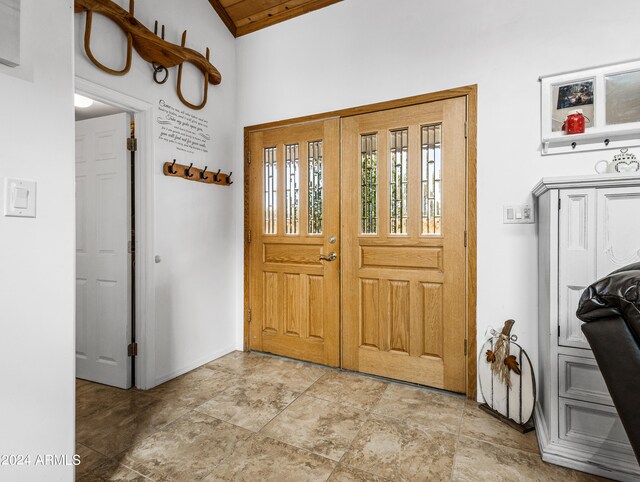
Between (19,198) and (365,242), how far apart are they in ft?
6.78

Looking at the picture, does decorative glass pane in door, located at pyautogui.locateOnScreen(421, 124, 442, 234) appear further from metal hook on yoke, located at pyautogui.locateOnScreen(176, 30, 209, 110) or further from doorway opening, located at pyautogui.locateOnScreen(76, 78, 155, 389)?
doorway opening, located at pyautogui.locateOnScreen(76, 78, 155, 389)

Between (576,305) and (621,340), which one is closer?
(621,340)

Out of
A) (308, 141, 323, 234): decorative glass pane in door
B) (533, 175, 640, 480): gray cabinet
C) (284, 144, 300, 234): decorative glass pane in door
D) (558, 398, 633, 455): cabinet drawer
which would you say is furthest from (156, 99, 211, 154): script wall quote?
(558, 398, 633, 455): cabinet drawer

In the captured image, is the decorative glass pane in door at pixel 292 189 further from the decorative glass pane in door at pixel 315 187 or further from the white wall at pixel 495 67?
the white wall at pixel 495 67

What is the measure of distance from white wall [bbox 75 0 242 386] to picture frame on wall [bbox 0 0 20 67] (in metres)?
1.08

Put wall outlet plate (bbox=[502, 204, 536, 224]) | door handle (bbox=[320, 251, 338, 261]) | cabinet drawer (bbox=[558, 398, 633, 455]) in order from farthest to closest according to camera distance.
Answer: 1. door handle (bbox=[320, 251, 338, 261])
2. wall outlet plate (bbox=[502, 204, 536, 224])
3. cabinet drawer (bbox=[558, 398, 633, 455])

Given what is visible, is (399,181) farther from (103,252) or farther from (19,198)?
(103,252)

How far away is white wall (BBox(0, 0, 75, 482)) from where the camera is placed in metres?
1.09

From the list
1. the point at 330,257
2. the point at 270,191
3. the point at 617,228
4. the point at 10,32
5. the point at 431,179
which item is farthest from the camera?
the point at 270,191

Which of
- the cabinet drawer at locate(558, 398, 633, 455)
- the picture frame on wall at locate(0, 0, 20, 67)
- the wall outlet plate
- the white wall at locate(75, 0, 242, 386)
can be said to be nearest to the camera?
the picture frame on wall at locate(0, 0, 20, 67)

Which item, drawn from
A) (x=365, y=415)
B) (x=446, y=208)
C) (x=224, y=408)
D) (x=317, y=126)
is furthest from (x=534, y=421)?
(x=317, y=126)

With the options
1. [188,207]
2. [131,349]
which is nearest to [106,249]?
[188,207]

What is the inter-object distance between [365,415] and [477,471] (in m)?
0.68

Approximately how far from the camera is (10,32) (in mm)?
1085
